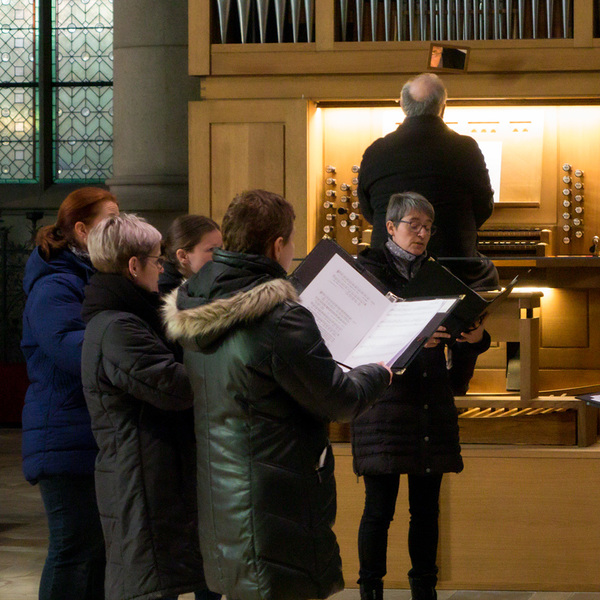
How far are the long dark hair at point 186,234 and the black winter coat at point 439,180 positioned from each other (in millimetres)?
1258

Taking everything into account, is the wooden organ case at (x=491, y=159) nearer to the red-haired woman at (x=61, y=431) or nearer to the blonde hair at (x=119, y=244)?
the red-haired woman at (x=61, y=431)

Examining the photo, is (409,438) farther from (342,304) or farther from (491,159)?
(491,159)

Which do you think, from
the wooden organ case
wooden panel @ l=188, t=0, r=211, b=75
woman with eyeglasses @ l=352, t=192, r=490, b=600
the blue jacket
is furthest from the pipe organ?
the blue jacket

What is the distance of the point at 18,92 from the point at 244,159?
6303 mm

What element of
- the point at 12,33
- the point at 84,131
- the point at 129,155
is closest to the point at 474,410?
the point at 129,155

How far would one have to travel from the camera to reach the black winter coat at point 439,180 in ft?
15.7

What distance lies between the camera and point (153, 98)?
329 inches

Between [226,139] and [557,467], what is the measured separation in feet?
8.52

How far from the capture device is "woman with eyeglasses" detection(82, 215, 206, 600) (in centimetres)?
307

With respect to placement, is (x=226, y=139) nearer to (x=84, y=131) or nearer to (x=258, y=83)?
(x=258, y=83)

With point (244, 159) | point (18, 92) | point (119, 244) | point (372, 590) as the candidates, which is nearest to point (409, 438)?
point (372, 590)

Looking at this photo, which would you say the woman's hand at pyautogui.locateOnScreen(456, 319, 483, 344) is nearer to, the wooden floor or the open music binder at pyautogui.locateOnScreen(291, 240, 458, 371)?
the open music binder at pyautogui.locateOnScreen(291, 240, 458, 371)

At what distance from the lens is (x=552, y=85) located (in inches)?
225

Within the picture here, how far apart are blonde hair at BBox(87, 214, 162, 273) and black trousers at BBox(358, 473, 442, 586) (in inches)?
56.5
